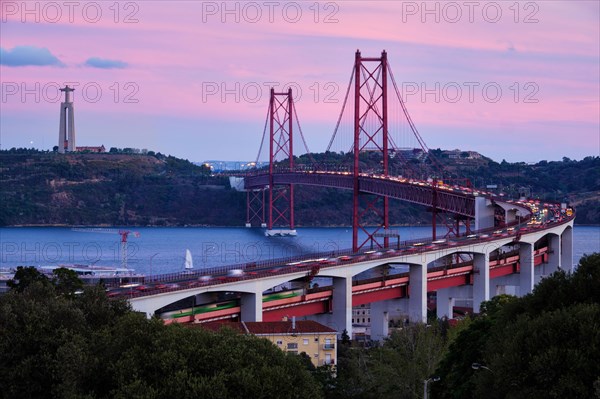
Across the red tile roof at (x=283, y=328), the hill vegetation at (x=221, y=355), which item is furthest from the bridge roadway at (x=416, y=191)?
the hill vegetation at (x=221, y=355)

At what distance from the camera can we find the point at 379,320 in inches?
1256

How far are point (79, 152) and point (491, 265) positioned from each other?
8637 cm

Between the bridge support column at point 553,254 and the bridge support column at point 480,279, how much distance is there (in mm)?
5855

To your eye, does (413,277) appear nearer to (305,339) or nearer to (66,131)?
(305,339)

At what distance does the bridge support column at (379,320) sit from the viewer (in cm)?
3122

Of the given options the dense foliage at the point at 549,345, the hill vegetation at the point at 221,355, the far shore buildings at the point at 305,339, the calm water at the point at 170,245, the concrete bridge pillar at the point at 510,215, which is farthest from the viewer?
the calm water at the point at 170,245

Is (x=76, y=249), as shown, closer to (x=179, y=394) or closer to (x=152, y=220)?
(x=152, y=220)

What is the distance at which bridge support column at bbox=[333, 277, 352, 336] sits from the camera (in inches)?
1159

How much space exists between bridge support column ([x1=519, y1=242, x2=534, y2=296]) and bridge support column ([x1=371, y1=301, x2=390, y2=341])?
6.71 metres

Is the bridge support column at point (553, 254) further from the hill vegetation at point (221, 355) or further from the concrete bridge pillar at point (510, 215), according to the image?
the hill vegetation at point (221, 355)

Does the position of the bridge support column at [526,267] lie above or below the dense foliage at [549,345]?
below

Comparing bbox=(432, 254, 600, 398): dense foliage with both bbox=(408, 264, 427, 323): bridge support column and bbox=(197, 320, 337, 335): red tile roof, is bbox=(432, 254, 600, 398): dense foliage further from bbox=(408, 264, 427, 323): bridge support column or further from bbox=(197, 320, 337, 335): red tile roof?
bbox=(408, 264, 427, 323): bridge support column

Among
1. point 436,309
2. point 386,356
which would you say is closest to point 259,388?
point 386,356

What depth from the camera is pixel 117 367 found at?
45.8ft
